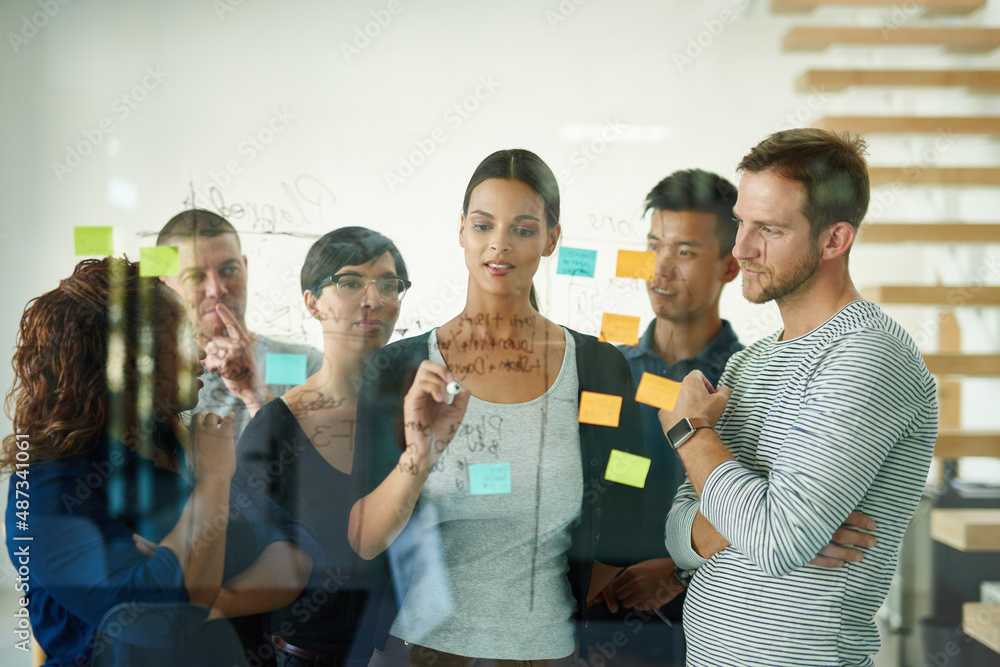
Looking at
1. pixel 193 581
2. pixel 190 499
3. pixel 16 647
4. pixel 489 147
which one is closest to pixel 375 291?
pixel 489 147

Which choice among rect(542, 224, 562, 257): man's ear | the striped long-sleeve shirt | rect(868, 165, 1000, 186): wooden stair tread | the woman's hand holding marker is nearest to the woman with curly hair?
the woman's hand holding marker

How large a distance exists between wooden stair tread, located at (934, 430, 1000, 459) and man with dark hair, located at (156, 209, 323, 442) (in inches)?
63.1

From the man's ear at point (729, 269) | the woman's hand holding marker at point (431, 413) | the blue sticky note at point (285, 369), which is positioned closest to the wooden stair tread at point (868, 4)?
the man's ear at point (729, 269)

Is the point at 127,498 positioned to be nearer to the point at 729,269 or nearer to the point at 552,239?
the point at 552,239

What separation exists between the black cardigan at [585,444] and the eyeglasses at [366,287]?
12 centimetres

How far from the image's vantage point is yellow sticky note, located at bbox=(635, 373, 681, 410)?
5.26ft

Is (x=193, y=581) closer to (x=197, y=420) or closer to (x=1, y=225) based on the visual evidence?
(x=197, y=420)

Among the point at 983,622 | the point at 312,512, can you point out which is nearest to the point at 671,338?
the point at 312,512

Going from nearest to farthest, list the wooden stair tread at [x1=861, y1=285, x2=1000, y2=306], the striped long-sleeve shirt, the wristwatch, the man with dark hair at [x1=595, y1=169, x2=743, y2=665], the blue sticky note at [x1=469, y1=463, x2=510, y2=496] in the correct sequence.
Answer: the striped long-sleeve shirt → the wristwatch → the blue sticky note at [x1=469, y1=463, x2=510, y2=496] → the man with dark hair at [x1=595, y1=169, x2=743, y2=665] → the wooden stair tread at [x1=861, y1=285, x2=1000, y2=306]

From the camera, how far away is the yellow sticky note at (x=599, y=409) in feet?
4.85

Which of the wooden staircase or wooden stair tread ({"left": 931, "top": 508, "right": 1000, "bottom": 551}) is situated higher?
the wooden staircase

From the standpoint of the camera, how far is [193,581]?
1.44 metres

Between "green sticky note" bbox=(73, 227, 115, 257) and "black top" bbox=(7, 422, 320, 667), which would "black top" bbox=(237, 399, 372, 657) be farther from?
"green sticky note" bbox=(73, 227, 115, 257)

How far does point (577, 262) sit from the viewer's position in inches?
63.4
